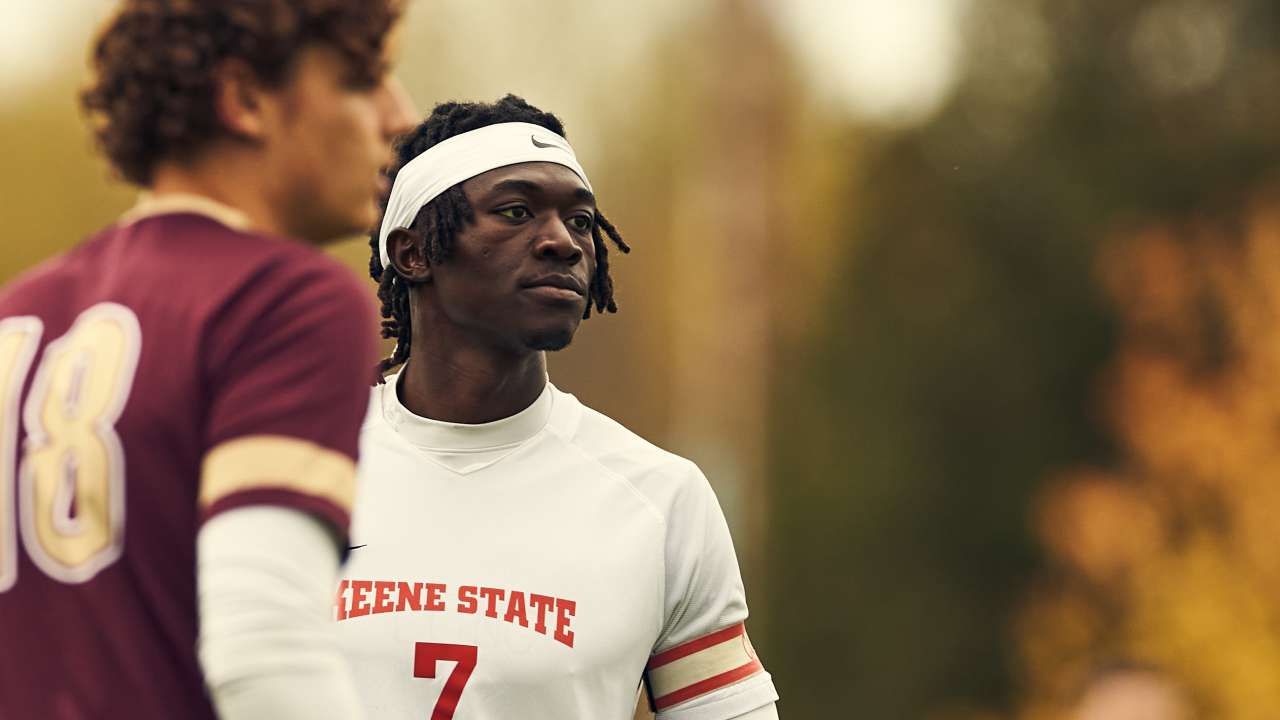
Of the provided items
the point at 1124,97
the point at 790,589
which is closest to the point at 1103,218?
the point at 1124,97

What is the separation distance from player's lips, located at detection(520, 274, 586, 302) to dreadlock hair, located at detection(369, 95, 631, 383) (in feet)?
0.88

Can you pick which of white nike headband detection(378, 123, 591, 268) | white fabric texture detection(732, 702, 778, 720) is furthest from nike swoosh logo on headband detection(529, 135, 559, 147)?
white fabric texture detection(732, 702, 778, 720)

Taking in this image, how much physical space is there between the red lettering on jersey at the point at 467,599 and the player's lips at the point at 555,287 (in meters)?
0.66

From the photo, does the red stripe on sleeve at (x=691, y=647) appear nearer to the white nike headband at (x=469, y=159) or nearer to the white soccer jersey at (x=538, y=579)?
the white soccer jersey at (x=538, y=579)

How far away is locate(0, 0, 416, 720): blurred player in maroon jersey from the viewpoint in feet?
7.86

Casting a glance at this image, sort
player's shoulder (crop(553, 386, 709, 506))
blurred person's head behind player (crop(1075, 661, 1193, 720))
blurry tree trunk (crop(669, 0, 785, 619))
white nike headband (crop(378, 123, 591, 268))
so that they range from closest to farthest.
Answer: player's shoulder (crop(553, 386, 709, 506)) < white nike headband (crop(378, 123, 591, 268)) < blurred person's head behind player (crop(1075, 661, 1193, 720)) < blurry tree trunk (crop(669, 0, 785, 619))

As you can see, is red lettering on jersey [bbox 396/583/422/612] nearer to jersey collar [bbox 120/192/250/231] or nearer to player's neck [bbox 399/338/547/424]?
player's neck [bbox 399/338/547/424]

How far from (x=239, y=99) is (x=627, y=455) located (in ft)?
6.94

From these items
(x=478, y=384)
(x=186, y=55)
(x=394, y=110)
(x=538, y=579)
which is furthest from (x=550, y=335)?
(x=186, y=55)

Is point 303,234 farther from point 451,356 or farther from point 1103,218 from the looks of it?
point 1103,218

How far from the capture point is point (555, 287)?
4.35 metres

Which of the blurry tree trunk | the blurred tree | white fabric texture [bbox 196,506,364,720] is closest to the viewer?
white fabric texture [bbox 196,506,364,720]

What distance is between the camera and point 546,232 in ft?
14.4

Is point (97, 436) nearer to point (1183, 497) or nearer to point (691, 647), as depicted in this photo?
point (691, 647)
